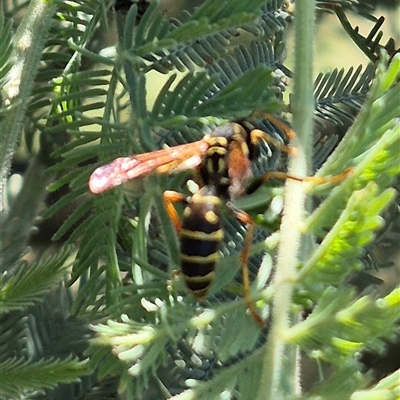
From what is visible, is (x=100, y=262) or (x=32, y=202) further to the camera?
(x=32, y=202)

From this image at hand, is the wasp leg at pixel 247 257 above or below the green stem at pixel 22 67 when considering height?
below

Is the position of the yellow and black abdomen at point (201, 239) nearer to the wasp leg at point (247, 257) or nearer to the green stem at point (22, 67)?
the wasp leg at point (247, 257)

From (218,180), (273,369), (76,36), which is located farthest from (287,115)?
(273,369)

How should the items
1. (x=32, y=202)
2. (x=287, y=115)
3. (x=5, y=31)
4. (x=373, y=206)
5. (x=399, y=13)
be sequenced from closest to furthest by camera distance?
1. (x=373, y=206)
2. (x=5, y=31)
3. (x=287, y=115)
4. (x=32, y=202)
5. (x=399, y=13)

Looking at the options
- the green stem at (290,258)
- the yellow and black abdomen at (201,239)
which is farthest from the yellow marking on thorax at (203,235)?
the green stem at (290,258)

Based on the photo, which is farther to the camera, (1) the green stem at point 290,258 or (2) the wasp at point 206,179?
(2) the wasp at point 206,179

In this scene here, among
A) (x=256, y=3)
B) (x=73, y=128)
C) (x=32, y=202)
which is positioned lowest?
(x=32, y=202)

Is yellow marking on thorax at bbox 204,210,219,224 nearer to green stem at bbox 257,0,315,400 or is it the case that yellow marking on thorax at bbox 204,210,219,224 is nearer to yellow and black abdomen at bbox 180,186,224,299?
yellow and black abdomen at bbox 180,186,224,299

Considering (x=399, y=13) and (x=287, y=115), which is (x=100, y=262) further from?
(x=399, y=13)
